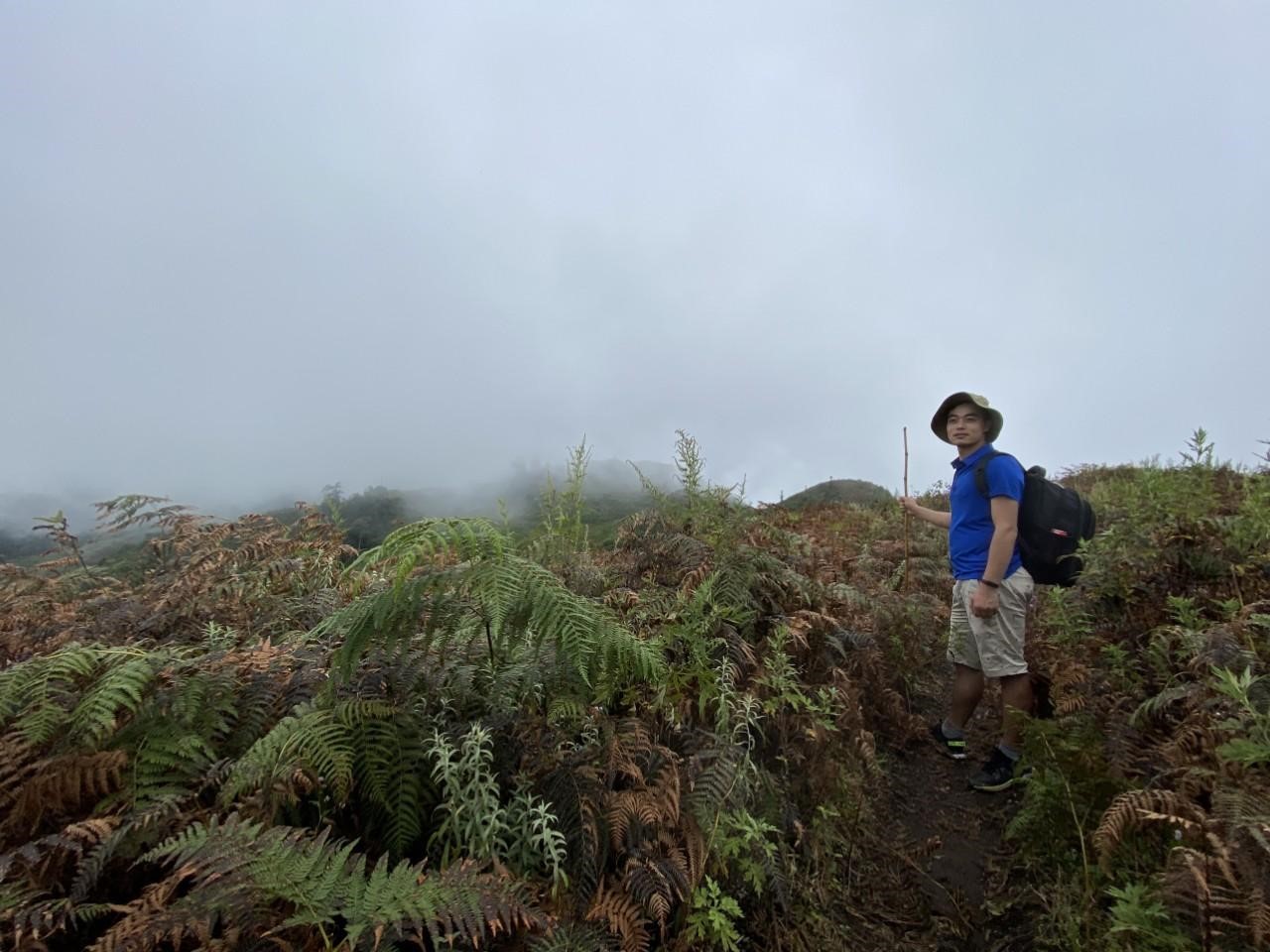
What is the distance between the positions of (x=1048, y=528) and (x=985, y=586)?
70 cm

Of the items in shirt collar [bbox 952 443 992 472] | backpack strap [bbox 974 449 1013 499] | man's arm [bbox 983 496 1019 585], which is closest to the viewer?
man's arm [bbox 983 496 1019 585]

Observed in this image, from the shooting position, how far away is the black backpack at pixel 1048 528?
4395 millimetres

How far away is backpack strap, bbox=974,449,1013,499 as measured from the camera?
14.1 ft

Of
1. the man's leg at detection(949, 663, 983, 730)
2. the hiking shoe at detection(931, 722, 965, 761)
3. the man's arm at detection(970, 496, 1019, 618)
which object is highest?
the man's arm at detection(970, 496, 1019, 618)

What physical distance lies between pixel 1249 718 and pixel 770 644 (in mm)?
2041

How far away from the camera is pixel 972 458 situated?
14.9 ft

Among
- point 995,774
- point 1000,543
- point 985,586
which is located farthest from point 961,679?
A: point 1000,543

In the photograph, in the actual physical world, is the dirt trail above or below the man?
below

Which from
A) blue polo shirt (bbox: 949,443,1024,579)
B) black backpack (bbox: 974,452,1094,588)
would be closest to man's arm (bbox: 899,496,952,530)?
blue polo shirt (bbox: 949,443,1024,579)

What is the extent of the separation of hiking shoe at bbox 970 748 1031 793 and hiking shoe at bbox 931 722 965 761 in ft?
1.03

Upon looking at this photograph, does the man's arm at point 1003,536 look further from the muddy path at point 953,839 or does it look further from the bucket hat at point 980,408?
the muddy path at point 953,839

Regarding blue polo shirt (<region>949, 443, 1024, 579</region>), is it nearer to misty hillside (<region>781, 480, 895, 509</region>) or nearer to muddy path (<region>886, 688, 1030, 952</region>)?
muddy path (<region>886, 688, 1030, 952</region>)

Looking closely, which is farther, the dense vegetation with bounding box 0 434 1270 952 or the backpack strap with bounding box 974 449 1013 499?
the backpack strap with bounding box 974 449 1013 499

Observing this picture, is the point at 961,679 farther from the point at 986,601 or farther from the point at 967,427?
the point at 967,427
